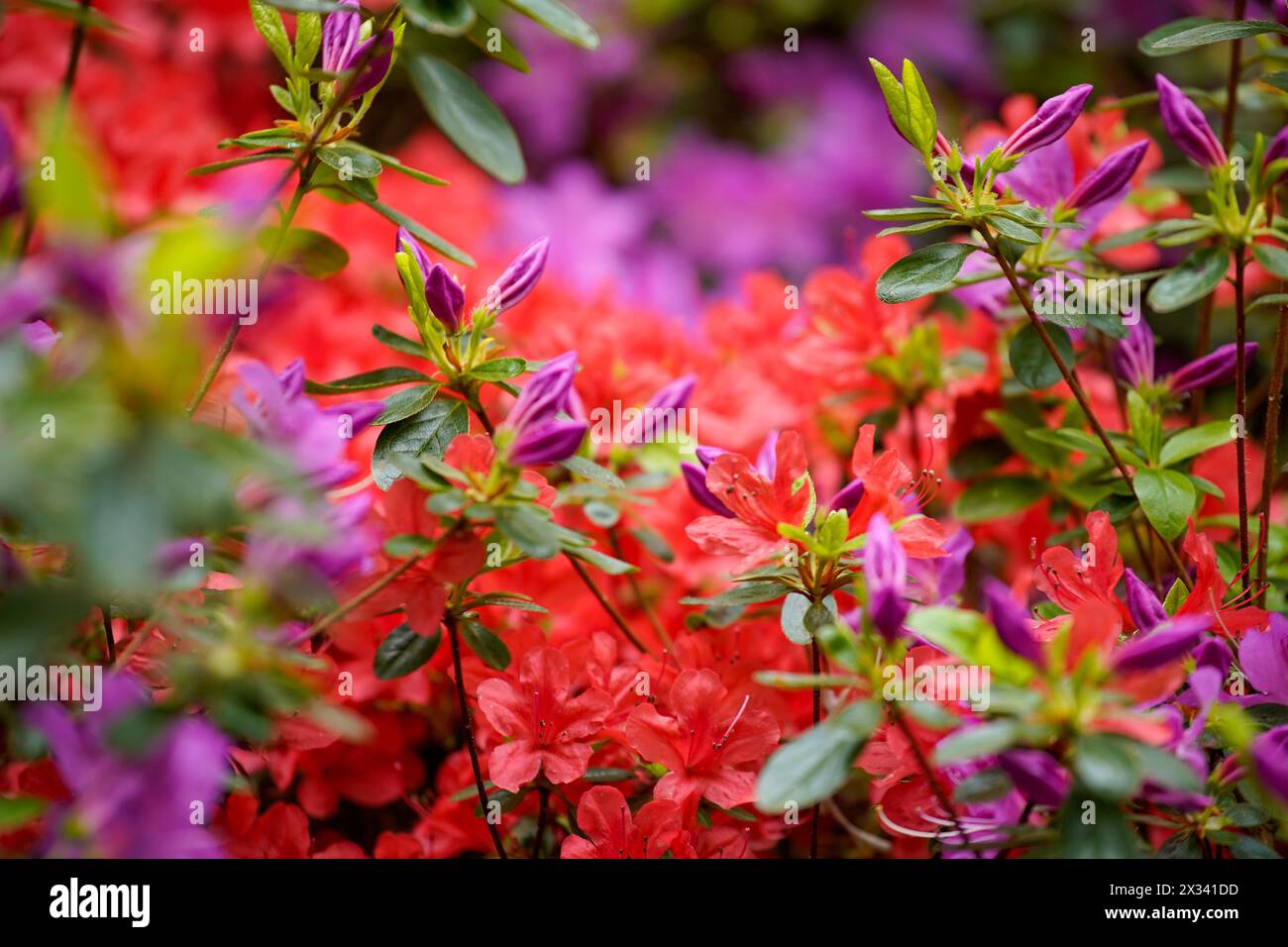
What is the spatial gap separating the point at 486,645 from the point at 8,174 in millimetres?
423

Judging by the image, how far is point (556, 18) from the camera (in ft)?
2.26

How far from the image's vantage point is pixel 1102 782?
0.52 m

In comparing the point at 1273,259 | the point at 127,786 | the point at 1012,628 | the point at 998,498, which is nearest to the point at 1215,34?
the point at 1273,259

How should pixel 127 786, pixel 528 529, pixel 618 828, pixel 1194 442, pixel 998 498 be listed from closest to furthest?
1. pixel 127 786
2. pixel 528 529
3. pixel 618 828
4. pixel 1194 442
5. pixel 998 498

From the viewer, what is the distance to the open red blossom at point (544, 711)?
0.78 m

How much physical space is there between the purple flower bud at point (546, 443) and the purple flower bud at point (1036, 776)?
31cm

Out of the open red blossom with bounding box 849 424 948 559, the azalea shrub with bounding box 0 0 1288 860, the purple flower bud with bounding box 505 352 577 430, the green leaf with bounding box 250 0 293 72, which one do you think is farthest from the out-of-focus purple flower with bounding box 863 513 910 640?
the green leaf with bounding box 250 0 293 72

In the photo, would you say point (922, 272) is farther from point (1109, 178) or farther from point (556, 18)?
point (556, 18)

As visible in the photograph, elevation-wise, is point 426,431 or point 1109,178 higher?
point 1109,178

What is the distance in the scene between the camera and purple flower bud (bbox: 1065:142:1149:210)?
0.81 m

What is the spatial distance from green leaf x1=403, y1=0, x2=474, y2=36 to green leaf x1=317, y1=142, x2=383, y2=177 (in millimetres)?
149

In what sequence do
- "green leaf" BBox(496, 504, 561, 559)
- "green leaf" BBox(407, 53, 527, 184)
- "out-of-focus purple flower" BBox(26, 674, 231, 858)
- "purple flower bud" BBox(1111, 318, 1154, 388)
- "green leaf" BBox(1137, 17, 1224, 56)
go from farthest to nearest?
"purple flower bud" BBox(1111, 318, 1154, 388) < "green leaf" BBox(1137, 17, 1224, 56) < "green leaf" BBox(407, 53, 527, 184) < "green leaf" BBox(496, 504, 561, 559) < "out-of-focus purple flower" BBox(26, 674, 231, 858)

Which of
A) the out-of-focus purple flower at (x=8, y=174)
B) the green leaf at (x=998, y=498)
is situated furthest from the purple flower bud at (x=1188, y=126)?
the out-of-focus purple flower at (x=8, y=174)

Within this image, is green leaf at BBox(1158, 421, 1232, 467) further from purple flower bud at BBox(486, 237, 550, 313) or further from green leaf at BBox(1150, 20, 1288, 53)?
purple flower bud at BBox(486, 237, 550, 313)
